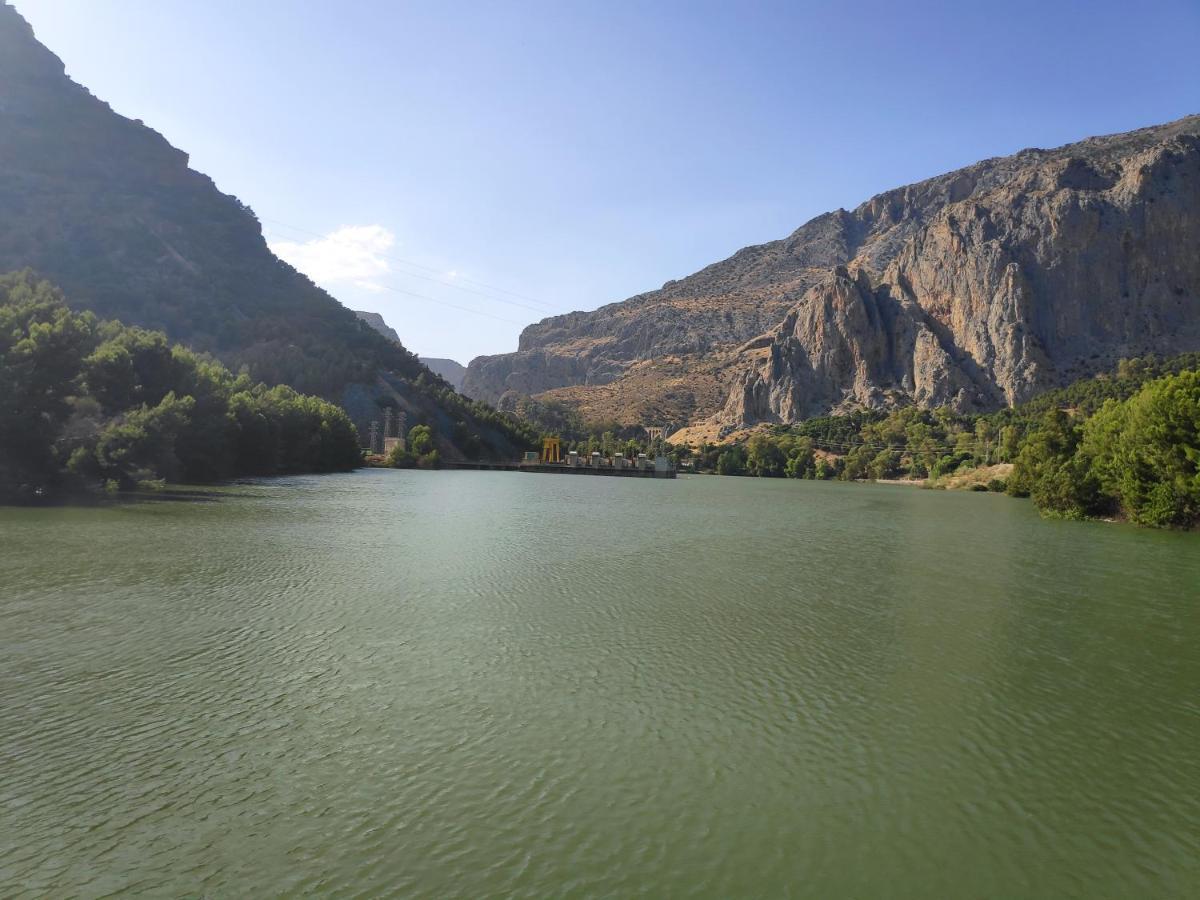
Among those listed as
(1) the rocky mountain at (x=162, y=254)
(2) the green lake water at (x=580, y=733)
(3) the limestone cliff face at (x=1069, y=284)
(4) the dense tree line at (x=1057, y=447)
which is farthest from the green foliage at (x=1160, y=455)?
(3) the limestone cliff face at (x=1069, y=284)

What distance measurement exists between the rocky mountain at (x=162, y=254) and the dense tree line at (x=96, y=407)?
64.1 meters

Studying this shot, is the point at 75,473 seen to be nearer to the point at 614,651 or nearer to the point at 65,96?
the point at 614,651

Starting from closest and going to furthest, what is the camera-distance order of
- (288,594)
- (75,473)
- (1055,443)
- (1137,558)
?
(288,594)
(1137,558)
(75,473)
(1055,443)

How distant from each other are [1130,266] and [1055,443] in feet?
521

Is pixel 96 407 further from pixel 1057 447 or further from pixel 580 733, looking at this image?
pixel 1057 447

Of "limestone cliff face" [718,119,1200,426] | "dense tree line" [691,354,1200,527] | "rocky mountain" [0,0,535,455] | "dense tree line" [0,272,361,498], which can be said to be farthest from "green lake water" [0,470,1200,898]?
"limestone cliff face" [718,119,1200,426]

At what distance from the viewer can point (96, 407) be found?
49625 mm

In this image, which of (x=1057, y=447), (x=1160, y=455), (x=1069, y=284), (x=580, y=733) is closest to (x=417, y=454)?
(x=1057, y=447)

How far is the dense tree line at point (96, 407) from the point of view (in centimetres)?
4119

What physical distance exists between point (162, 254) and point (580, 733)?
160809mm

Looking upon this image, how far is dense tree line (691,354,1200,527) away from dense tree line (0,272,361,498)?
2716 inches

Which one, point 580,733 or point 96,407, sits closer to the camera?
point 580,733

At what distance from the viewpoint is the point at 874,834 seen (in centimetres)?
838

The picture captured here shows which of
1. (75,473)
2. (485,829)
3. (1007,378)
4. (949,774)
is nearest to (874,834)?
(949,774)
